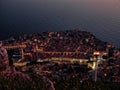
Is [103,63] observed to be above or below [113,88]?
below

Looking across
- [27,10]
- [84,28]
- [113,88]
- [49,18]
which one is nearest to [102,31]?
[84,28]

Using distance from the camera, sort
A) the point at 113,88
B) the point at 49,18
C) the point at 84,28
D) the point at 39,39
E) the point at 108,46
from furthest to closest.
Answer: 1. the point at 49,18
2. the point at 84,28
3. the point at 39,39
4. the point at 108,46
5. the point at 113,88

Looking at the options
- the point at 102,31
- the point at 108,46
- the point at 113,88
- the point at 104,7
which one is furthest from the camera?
the point at 104,7

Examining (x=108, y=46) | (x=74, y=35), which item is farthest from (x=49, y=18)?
(x=108, y=46)

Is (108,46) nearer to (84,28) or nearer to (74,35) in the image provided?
(74,35)

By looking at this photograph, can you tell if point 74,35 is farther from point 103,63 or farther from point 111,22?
point 111,22

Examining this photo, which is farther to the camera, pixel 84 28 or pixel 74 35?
pixel 84 28
